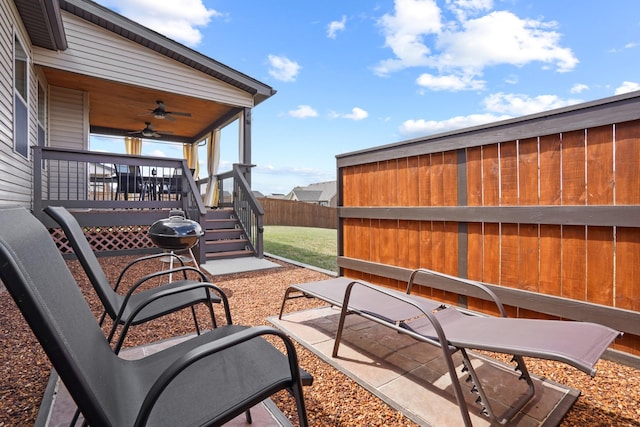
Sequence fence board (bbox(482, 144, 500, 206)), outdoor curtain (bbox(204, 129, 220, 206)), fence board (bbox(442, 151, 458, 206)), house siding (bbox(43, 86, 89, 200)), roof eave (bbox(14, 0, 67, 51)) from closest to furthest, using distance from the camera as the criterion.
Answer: fence board (bbox(482, 144, 500, 206))
fence board (bbox(442, 151, 458, 206))
roof eave (bbox(14, 0, 67, 51))
house siding (bbox(43, 86, 89, 200))
outdoor curtain (bbox(204, 129, 220, 206))

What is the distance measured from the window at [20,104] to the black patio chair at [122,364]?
483 centimetres

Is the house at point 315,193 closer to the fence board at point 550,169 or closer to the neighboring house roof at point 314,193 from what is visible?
the neighboring house roof at point 314,193

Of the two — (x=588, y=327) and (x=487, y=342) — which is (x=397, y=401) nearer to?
(x=487, y=342)

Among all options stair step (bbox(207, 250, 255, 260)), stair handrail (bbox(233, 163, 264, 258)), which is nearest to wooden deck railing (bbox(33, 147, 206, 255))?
stair step (bbox(207, 250, 255, 260))

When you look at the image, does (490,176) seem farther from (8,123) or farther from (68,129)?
(68,129)

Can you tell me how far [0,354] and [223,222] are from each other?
4712mm

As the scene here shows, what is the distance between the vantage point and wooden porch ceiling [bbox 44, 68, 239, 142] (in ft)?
23.7

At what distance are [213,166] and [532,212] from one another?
9518mm

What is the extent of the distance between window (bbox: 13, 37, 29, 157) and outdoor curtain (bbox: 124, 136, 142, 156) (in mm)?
6494

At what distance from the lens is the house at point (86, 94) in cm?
467

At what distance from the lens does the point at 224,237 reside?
22.1 feet

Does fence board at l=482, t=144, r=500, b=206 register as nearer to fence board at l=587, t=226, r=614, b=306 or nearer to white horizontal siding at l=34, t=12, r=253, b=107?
fence board at l=587, t=226, r=614, b=306

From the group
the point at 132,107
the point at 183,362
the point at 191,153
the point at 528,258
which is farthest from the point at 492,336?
the point at 191,153

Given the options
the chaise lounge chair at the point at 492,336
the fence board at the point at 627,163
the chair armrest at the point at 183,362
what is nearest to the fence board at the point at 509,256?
the fence board at the point at 627,163
